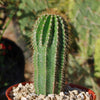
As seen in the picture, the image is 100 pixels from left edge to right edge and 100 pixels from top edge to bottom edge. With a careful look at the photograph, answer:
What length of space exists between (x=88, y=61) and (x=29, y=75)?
0.78m

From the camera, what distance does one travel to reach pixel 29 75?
7.72ft

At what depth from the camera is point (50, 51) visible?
1.17 m

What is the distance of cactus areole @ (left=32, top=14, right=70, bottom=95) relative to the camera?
3.80 feet

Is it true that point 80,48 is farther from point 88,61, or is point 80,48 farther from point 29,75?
point 29,75

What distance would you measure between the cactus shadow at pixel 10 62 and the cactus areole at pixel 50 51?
3.73 feet

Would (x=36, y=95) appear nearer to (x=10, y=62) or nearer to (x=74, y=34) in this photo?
(x=74, y=34)

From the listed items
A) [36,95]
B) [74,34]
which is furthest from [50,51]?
[74,34]

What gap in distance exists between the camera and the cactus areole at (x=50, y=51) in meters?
1.16

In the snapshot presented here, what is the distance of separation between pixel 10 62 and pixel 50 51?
1.49 m

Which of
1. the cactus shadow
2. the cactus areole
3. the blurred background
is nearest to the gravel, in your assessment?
the cactus areole

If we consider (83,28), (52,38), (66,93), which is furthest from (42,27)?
(83,28)

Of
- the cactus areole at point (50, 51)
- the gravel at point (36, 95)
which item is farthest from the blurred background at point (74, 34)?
the cactus areole at point (50, 51)

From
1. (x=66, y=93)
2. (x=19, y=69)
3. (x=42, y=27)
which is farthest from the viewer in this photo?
(x=19, y=69)

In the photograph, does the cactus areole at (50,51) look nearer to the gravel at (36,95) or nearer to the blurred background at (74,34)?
the gravel at (36,95)
